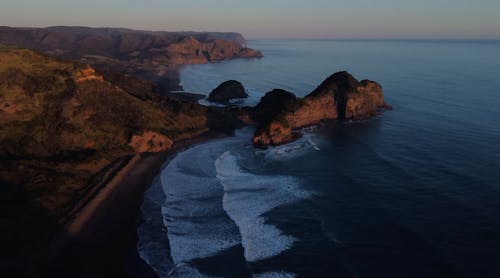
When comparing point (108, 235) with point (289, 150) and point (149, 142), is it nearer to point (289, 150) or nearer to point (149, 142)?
point (149, 142)

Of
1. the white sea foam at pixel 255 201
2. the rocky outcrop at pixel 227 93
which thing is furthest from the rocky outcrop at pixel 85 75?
the rocky outcrop at pixel 227 93

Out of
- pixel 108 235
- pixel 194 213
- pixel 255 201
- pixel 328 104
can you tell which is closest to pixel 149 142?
pixel 194 213

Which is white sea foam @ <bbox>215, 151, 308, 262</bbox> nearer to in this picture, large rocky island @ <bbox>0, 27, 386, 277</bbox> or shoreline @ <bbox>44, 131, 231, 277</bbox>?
shoreline @ <bbox>44, 131, 231, 277</bbox>

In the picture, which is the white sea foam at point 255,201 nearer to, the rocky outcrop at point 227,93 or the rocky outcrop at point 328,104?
the rocky outcrop at point 328,104

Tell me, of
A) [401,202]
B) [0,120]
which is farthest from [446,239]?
[0,120]

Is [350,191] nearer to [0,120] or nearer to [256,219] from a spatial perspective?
[256,219]
